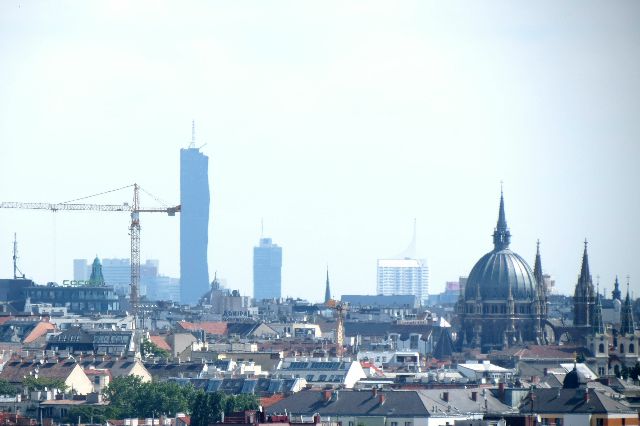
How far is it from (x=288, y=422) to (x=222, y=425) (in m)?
3.26

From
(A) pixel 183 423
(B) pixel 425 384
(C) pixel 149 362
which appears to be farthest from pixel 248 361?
(A) pixel 183 423

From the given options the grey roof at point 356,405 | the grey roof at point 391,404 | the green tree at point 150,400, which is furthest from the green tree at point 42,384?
the grey roof at point 356,405

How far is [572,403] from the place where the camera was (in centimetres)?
12038

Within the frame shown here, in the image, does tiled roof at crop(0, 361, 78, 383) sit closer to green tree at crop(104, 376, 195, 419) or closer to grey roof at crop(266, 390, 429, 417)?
green tree at crop(104, 376, 195, 419)

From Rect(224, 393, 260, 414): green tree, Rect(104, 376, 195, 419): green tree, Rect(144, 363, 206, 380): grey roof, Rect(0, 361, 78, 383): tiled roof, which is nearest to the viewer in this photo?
Rect(224, 393, 260, 414): green tree

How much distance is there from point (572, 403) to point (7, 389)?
Answer: 36609 mm

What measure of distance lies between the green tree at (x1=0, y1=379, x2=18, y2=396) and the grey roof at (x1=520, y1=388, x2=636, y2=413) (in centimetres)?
3079

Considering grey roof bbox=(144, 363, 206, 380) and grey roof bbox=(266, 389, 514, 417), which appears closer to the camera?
grey roof bbox=(266, 389, 514, 417)

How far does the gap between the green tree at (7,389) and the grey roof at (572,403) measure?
30792 millimetres

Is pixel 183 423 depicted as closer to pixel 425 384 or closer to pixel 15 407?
pixel 15 407

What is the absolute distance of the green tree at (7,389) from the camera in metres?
143

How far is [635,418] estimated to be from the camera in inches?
4631

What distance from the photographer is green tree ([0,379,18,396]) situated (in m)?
143

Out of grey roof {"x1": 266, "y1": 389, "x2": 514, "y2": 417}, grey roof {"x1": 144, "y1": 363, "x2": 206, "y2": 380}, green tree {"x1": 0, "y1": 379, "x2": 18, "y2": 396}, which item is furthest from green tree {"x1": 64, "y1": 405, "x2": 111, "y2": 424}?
grey roof {"x1": 144, "y1": 363, "x2": 206, "y2": 380}
